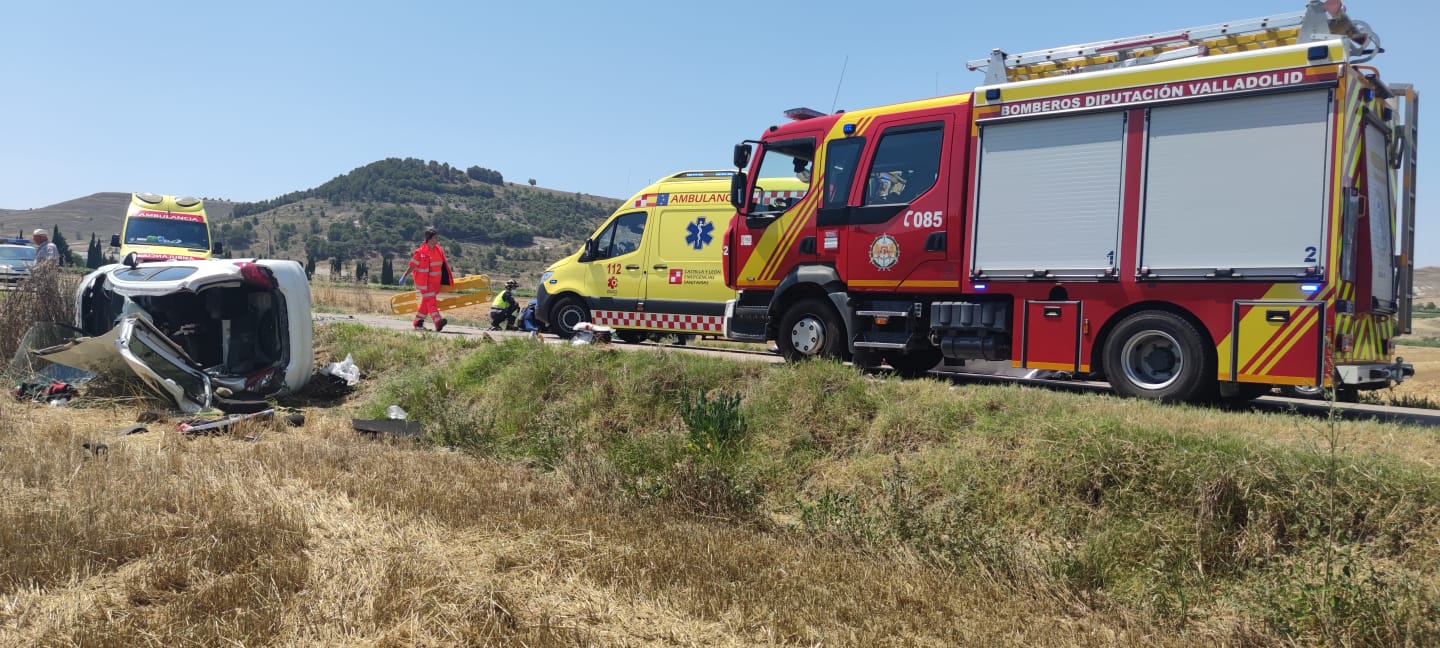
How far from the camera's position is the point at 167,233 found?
20438 millimetres

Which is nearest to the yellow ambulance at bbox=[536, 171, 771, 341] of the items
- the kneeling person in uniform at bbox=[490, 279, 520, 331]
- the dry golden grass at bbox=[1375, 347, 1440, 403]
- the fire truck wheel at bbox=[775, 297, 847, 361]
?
the kneeling person in uniform at bbox=[490, 279, 520, 331]

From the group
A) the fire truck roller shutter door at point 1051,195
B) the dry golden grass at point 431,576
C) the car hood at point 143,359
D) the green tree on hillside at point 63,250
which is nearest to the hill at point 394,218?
the green tree on hillside at point 63,250

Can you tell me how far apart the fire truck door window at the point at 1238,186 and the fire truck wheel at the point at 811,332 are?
3111mm

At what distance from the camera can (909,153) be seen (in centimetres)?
966

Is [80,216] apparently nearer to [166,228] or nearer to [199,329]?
[166,228]

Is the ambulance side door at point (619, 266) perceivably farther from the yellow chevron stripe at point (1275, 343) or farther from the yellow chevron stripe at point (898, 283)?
the yellow chevron stripe at point (1275, 343)

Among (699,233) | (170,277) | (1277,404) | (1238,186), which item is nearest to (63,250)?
(170,277)

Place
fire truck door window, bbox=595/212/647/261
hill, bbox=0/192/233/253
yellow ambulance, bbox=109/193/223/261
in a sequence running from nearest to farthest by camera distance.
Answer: fire truck door window, bbox=595/212/647/261, yellow ambulance, bbox=109/193/223/261, hill, bbox=0/192/233/253

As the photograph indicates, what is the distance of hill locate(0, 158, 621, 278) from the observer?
248ft

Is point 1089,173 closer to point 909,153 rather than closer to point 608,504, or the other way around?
point 909,153

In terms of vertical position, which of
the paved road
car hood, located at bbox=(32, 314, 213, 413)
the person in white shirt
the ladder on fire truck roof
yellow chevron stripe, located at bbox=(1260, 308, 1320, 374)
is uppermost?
the ladder on fire truck roof

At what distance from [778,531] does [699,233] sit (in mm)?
8265

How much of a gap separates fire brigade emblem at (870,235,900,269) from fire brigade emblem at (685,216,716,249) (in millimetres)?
4608

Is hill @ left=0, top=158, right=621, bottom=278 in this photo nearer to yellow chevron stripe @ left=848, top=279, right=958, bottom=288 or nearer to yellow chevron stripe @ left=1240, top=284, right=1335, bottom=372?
yellow chevron stripe @ left=848, top=279, right=958, bottom=288
